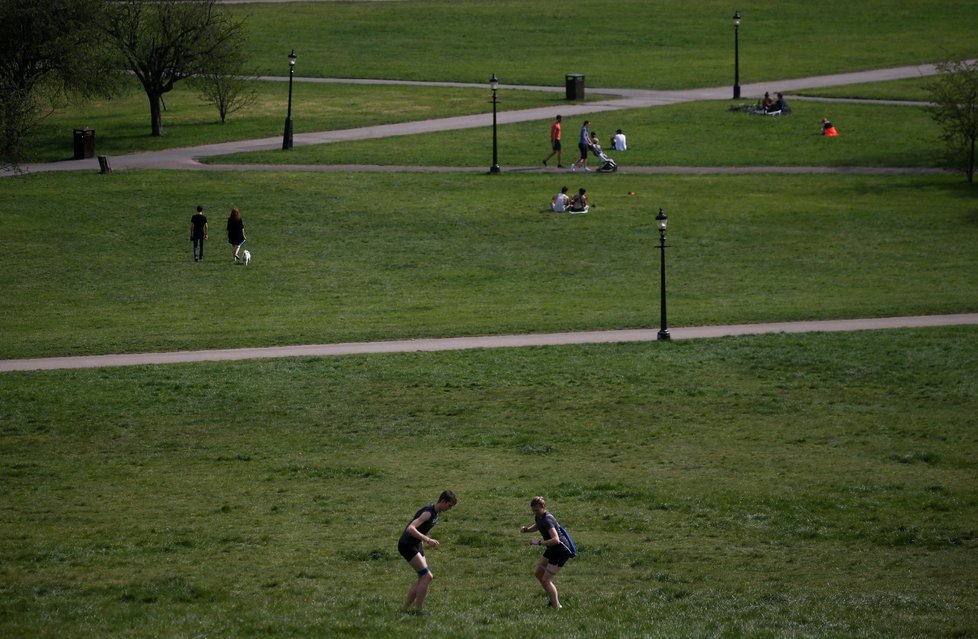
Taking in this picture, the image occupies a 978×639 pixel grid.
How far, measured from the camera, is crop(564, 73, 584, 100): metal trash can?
63.9 metres

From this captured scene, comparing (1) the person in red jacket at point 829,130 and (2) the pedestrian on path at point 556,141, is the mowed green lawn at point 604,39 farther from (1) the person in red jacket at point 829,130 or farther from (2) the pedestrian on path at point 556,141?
(2) the pedestrian on path at point 556,141

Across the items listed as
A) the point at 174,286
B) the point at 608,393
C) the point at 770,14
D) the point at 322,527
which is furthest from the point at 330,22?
the point at 322,527

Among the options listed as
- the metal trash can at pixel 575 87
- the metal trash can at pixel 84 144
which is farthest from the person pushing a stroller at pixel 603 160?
the metal trash can at pixel 84 144

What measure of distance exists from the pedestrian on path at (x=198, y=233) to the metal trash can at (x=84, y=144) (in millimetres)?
14536

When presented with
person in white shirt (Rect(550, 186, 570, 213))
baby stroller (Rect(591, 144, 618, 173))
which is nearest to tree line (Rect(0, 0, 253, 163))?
baby stroller (Rect(591, 144, 618, 173))

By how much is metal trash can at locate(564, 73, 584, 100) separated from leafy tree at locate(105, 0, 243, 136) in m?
15.9

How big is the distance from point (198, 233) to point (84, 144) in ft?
51.4

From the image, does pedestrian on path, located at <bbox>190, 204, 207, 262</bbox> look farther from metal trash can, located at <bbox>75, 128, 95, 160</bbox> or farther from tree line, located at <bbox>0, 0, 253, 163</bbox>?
metal trash can, located at <bbox>75, 128, 95, 160</bbox>

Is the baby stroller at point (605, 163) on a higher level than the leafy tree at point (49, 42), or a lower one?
lower

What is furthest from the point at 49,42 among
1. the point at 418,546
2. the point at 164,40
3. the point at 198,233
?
the point at 418,546

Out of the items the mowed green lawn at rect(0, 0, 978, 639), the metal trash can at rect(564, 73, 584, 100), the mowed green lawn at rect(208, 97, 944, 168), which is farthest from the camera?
the metal trash can at rect(564, 73, 584, 100)

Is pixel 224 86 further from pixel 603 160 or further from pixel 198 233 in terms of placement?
pixel 198 233

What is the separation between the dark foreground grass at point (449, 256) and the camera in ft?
111

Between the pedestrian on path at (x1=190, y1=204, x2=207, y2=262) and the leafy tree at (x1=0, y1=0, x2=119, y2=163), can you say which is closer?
the pedestrian on path at (x1=190, y1=204, x2=207, y2=262)
